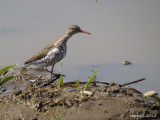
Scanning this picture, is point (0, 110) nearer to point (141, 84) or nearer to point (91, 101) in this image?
point (91, 101)

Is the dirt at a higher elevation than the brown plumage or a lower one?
lower

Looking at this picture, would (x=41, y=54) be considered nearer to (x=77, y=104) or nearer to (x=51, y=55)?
(x=51, y=55)

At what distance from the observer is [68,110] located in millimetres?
4688

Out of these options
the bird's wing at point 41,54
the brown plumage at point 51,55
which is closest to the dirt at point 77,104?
the brown plumage at point 51,55

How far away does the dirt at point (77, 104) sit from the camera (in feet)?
14.9

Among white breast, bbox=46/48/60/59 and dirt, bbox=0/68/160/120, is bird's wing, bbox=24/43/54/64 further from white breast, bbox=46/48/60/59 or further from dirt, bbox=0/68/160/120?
dirt, bbox=0/68/160/120

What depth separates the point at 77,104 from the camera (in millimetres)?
4770

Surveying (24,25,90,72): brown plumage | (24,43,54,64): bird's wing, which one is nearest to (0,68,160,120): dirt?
(24,25,90,72): brown plumage

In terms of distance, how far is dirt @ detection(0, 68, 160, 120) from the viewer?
14.9ft

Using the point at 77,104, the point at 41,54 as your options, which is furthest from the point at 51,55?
the point at 77,104

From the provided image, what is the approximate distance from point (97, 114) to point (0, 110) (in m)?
1.54

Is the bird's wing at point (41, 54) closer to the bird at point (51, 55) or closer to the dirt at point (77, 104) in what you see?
the bird at point (51, 55)

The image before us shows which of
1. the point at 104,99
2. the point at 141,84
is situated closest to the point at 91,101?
the point at 104,99

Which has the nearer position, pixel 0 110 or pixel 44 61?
pixel 0 110
